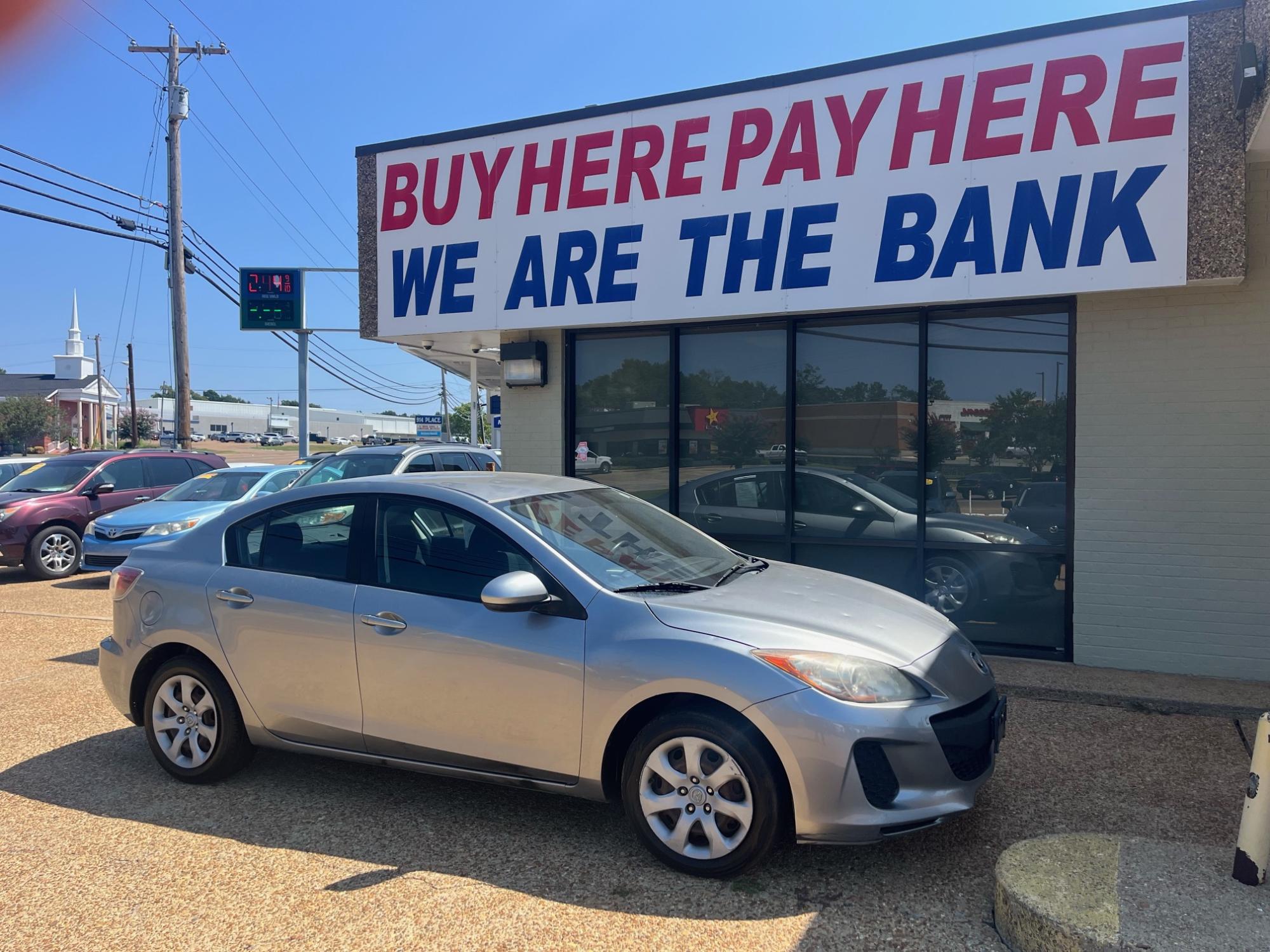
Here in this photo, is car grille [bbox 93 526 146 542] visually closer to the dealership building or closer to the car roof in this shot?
the dealership building

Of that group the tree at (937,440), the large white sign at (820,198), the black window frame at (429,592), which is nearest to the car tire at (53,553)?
the large white sign at (820,198)

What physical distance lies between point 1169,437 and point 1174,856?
13.1 feet

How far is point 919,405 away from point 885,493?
761mm

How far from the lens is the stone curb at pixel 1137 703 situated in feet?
18.5

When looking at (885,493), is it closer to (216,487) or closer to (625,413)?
(625,413)

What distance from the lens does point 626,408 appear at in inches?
340

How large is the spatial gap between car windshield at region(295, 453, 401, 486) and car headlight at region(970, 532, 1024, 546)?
22.3 ft

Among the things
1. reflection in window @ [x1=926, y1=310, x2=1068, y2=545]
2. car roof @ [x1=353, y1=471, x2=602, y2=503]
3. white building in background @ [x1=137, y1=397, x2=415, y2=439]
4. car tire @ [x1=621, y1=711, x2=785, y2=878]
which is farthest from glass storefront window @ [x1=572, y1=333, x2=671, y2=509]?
white building in background @ [x1=137, y1=397, x2=415, y2=439]

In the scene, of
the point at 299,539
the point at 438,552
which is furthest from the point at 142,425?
the point at 438,552

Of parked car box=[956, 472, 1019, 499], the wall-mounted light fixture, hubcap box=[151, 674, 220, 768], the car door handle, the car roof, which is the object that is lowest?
hubcap box=[151, 674, 220, 768]

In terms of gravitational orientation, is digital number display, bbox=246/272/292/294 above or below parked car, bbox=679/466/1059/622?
above

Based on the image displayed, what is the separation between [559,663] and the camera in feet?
12.5

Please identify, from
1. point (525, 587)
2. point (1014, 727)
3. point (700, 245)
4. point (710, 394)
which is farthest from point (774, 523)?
point (525, 587)

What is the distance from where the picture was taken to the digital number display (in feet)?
60.0
